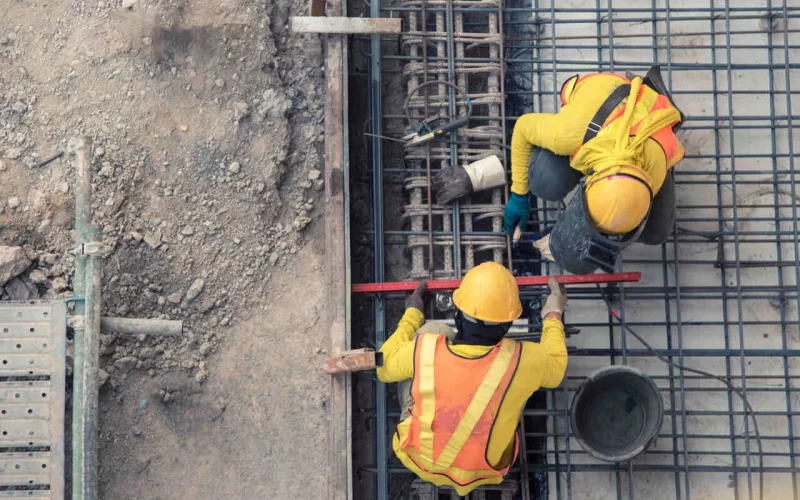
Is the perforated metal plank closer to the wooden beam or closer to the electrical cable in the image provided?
the wooden beam

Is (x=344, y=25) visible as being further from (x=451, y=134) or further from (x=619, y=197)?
(x=619, y=197)

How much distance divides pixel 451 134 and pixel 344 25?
1.04 metres

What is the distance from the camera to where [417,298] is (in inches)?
190

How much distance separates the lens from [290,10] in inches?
208

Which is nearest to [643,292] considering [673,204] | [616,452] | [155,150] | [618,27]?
[673,204]

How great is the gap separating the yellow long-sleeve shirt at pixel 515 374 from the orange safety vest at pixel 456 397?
5 centimetres

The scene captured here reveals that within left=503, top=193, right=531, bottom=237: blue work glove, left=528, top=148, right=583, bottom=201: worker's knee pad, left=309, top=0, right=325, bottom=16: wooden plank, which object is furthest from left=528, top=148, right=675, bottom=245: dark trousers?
left=309, top=0, right=325, bottom=16: wooden plank

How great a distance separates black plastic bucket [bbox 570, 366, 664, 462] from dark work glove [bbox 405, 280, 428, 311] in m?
1.18

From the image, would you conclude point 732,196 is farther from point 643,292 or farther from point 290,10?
point 290,10

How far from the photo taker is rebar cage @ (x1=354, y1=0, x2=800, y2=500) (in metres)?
5.19

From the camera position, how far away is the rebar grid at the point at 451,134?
16.9 feet

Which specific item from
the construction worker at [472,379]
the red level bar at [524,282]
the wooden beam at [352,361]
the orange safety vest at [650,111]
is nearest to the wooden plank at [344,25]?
the orange safety vest at [650,111]

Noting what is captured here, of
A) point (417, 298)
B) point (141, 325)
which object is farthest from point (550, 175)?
point (141, 325)

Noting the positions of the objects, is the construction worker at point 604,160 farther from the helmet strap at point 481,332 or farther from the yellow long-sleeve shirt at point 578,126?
the helmet strap at point 481,332
